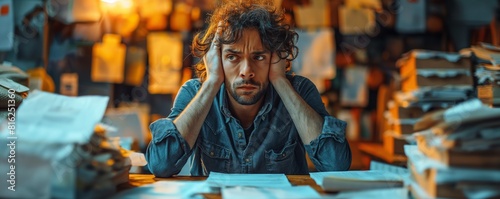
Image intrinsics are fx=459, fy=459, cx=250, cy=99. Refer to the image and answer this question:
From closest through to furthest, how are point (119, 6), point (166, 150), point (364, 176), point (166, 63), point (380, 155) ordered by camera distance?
point (364, 176), point (166, 150), point (380, 155), point (119, 6), point (166, 63)

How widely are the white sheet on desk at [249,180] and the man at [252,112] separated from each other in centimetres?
30

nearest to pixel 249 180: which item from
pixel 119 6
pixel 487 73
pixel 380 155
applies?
pixel 487 73

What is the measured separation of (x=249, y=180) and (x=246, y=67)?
1.64ft

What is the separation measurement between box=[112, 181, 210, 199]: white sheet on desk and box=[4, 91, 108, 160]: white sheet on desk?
0.18 meters

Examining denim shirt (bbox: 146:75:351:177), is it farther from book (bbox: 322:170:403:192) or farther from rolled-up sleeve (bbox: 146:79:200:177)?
book (bbox: 322:170:403:192)

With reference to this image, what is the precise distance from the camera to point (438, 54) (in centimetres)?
242

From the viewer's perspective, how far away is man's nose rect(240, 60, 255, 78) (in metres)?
1.54

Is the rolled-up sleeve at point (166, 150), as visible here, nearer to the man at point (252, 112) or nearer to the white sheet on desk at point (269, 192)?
the man at point (252, 112)

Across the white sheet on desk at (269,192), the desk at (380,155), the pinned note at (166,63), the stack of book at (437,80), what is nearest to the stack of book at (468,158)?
the white sheet on desk at (269,192)

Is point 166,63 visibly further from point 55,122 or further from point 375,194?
point 375,194

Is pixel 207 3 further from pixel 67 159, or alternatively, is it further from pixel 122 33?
pixel 67 159

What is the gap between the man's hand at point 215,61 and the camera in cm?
159

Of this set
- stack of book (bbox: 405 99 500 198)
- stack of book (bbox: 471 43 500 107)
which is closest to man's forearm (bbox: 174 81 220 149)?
stack of book (bbox: 405 99 500 198)

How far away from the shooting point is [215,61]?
1619 millimetres
